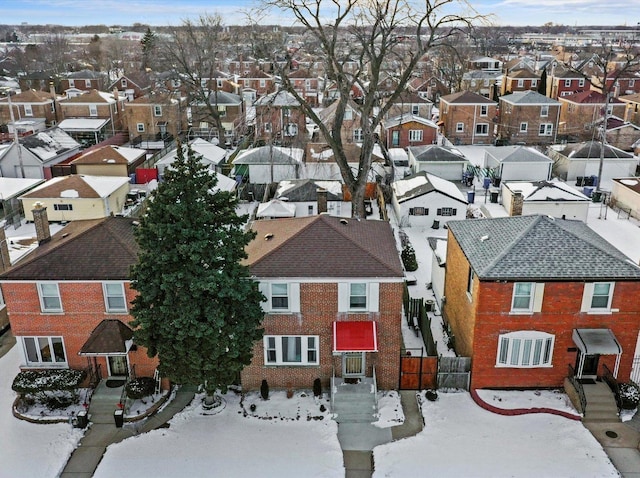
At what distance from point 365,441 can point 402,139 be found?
44.1 meters

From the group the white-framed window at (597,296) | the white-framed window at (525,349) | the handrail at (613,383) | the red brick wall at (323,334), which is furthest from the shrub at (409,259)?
the handrail at (613,383)

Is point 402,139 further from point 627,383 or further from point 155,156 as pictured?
point 627,383

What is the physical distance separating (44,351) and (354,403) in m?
11.8

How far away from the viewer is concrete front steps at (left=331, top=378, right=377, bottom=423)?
19.7m

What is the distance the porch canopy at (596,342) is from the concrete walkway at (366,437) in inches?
243

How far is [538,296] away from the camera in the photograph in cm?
1964

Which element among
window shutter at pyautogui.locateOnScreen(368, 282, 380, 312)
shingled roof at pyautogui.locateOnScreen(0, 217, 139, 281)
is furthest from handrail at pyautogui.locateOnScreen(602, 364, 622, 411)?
shingled roof at pyautogui.locateOnScreen(0, 217, 139, 281)

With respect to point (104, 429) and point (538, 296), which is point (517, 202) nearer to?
point (538, 296)

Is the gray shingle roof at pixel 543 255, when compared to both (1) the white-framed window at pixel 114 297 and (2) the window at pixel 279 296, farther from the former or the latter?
(1) the white-framed window at pixel 114 297

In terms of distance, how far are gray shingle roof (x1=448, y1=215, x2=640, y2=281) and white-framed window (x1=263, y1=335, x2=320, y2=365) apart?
662 centimetres

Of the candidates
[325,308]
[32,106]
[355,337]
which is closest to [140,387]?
[325,308]

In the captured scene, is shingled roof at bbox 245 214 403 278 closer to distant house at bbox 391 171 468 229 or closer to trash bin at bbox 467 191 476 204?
distant house at bbox 391 171 468 229

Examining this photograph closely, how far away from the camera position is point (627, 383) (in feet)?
67.1

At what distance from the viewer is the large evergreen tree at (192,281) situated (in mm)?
17250
